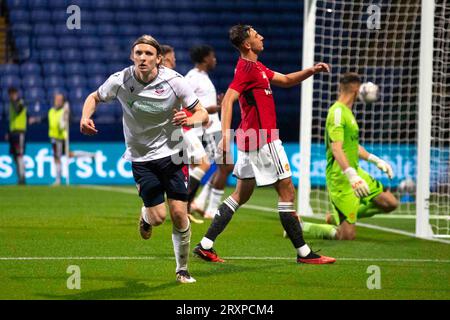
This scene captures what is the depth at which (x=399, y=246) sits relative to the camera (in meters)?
9.33

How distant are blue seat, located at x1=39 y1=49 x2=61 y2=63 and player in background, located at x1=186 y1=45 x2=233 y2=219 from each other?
1209 centimetres

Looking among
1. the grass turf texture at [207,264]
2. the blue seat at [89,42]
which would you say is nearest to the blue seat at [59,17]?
the blue seat at [89,42]

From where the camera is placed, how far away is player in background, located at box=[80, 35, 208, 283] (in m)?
6.69

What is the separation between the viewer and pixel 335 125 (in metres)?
9.72

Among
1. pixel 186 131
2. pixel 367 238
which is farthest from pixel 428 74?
pixel 186 131

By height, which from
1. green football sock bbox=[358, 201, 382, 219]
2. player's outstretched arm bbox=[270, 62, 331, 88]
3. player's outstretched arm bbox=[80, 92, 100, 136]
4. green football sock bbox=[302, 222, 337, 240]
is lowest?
green football sock bbox=[302, 222, 337, 240]

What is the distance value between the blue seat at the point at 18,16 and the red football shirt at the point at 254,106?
16949 mm

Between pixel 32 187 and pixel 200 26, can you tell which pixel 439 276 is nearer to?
pixel 32 187

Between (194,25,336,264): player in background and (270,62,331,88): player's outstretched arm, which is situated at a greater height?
(270,62,331,88): player's outstretched arm

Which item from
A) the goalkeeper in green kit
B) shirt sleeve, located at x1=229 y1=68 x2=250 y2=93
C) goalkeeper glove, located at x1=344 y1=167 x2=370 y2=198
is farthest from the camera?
the goalkeeper in green kit

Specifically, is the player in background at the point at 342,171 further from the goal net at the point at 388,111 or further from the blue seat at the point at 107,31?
the blue seat at the point at 107,31

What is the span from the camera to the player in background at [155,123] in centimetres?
669

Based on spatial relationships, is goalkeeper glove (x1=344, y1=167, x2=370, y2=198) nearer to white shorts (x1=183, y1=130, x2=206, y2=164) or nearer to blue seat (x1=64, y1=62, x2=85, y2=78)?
white shorts (x1=183, y1=130, x2=206, y2=164)

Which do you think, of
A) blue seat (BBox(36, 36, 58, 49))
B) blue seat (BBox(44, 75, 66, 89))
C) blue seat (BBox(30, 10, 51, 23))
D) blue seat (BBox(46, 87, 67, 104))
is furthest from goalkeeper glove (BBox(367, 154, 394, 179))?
blue seat (BBox(30, 10, 51, 23))
